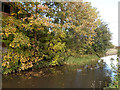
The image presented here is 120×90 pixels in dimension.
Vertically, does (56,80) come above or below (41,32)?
below

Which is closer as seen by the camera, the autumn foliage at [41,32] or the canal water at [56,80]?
the canal water at [56,80]

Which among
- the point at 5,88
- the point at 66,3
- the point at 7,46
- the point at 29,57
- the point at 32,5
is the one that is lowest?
the point at 5,88

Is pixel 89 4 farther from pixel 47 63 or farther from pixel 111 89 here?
pixel 111 89

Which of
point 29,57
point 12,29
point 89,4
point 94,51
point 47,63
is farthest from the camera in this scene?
point 94,51

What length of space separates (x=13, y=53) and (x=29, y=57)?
1.48 m

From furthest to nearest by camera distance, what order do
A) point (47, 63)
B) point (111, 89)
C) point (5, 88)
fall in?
point (47, 63) < point (5, 88) < point (111, 89)

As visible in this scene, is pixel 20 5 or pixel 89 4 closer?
pixel 20 5

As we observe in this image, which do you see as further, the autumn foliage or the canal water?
the autumn foliage

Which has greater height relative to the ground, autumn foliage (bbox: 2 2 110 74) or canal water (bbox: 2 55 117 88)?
autumn foliage (bbox: 2 2 110 74)

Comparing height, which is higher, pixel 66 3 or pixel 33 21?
pixel 66 3

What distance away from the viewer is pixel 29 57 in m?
9.09

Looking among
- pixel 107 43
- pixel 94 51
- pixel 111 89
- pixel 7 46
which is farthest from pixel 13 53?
pixel 107 43

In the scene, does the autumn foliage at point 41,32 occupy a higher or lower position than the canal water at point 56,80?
higher

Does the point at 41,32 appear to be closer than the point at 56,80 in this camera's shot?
No
